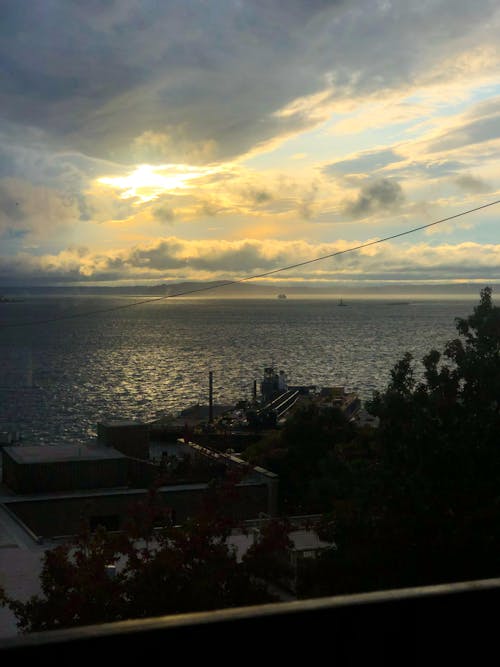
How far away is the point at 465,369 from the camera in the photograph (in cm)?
1404

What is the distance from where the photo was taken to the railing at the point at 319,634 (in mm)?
1470

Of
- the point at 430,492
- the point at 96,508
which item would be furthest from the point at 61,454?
the point at 430,492

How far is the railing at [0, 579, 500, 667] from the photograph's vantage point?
147 cm

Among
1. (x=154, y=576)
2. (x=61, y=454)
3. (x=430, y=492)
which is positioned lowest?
(x=61, y=454)

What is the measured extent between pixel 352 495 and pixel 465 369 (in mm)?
3168

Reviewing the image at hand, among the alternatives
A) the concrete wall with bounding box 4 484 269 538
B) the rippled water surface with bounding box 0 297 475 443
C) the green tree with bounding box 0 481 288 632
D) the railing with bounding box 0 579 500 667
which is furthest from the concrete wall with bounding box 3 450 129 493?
the rippled water surface with bounding box 0 297 475 443

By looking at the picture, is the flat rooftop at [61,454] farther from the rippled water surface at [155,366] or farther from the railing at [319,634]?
the rippled water surface at [155,366]

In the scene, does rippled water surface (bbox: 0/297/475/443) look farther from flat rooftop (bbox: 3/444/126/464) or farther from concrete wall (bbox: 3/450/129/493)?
concrete wall (bbox: 3/450/129/493)

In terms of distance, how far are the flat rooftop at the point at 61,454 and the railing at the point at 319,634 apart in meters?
23.6

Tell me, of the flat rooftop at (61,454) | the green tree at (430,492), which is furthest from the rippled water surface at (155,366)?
the green tree at (430,492)

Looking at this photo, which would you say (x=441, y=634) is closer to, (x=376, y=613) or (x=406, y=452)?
(x=376, y=613)

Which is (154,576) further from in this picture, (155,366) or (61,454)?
(155,366)

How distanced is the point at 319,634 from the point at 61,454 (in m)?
25.2

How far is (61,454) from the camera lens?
25688mm
